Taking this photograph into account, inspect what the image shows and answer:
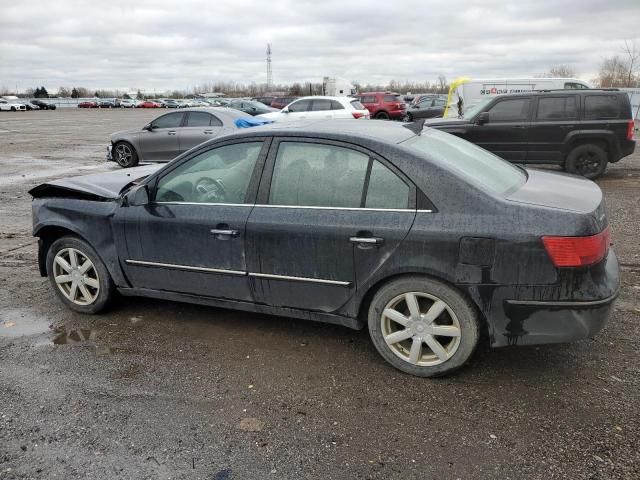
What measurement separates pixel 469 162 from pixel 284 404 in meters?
2.02

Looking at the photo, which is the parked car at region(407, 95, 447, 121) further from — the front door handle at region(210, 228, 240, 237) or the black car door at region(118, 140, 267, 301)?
the front door handle at region(210, 228, 240, 237)

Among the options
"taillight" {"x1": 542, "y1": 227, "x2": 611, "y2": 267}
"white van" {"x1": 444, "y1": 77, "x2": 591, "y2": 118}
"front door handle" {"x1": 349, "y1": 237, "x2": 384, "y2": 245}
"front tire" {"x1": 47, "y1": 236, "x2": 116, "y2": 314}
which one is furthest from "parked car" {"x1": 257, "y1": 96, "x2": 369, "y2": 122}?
"taillight" {"x1": 542, "y1": 227, "x2": 611, "y2": 267}

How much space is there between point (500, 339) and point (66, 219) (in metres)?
3.50

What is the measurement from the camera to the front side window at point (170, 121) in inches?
504

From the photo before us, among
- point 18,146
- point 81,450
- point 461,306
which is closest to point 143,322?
point 81,450

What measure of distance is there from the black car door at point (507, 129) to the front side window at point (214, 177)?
26.7 ft

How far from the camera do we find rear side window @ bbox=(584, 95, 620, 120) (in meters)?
10.2

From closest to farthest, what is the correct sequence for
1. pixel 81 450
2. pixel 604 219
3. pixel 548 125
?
pixel 81 450 → pixel 604 219 → pixel 548 125

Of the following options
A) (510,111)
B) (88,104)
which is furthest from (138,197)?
(88,104)

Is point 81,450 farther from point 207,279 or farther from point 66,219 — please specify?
point 66,219

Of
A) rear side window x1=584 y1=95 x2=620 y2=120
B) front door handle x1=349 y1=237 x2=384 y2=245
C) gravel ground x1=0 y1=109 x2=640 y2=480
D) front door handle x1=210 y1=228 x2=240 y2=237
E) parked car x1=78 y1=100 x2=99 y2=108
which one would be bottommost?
gravel ground x1=0 y1=109 x2=640 y2=480

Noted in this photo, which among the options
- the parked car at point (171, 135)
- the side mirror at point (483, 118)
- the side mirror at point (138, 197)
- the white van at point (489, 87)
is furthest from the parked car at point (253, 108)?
the side mirror at point (138, 197)

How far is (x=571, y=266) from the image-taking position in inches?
115

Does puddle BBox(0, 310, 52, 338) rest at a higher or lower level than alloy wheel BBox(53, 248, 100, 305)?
lower
